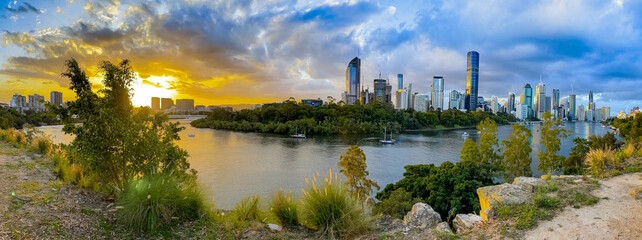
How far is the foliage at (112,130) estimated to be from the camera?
5.67 meters

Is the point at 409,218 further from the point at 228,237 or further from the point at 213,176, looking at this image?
the point at 213,176

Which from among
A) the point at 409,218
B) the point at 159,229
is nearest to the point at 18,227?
the point at 159,229

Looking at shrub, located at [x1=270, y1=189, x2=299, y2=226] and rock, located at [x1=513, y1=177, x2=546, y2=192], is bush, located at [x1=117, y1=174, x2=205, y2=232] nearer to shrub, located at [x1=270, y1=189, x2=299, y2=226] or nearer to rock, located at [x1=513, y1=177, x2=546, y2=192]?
shrub, located at [x1=270, y1=189, x2=299, y2=226]

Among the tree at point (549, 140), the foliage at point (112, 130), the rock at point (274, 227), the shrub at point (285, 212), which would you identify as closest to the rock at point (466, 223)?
the shrub at point (285, 212)

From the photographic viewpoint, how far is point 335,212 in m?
5.57

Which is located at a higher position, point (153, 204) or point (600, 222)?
point (153, 204)

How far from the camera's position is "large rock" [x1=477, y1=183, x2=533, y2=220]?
6.32m

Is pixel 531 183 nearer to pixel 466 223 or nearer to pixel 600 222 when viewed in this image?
pixel 600 222

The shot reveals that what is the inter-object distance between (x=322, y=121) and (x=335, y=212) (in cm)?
8387

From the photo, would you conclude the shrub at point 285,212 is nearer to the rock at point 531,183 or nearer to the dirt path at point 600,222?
the dirt path at point 600,222

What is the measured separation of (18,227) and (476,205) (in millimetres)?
13529

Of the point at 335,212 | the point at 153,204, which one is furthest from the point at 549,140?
the point at 153,204

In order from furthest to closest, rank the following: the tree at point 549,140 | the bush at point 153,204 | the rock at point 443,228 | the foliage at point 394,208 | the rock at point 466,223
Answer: the tree at point 549,140 → the foliage at point 394,208 → the rock at point 466,223 → the rock at point 443,228 → the bush at point 153,204

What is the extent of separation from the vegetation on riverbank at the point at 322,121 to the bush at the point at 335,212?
67143mm
